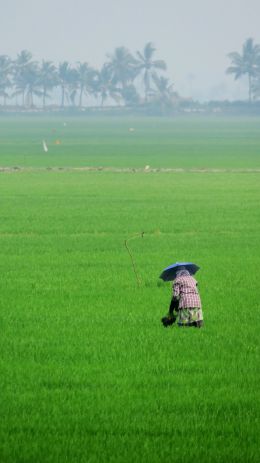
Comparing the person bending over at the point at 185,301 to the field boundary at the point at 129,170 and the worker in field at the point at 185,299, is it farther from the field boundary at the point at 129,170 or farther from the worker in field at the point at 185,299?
the field boundary at the point at 129,170

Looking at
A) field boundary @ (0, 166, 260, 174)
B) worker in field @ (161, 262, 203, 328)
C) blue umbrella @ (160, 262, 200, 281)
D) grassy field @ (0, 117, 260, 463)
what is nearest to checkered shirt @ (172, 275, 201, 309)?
worker in field @ (161, 262, 203, 328)

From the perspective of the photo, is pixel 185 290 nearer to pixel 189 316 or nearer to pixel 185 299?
pixel 185 299

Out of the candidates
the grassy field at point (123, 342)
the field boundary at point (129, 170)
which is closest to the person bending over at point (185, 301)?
the grassy field at point (123, 342)

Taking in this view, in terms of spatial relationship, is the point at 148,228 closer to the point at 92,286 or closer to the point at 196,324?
the point at 92,286

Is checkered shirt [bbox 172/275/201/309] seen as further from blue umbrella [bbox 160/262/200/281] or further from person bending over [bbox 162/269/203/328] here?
blue umbrella [bbox 160/262/200/281]

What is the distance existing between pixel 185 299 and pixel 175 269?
57 centimetres

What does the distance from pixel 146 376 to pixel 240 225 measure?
18965 millimetres

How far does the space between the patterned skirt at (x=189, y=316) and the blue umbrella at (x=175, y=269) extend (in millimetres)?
440

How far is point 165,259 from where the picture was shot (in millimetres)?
22703

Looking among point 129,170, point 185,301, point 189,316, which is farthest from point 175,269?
point 129,170

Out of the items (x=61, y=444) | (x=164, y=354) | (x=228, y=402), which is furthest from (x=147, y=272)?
(x=61, y=444)

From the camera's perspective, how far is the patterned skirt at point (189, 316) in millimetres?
13815

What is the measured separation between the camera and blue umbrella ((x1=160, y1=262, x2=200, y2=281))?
13617mm

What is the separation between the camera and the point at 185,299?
1327 centimetres
